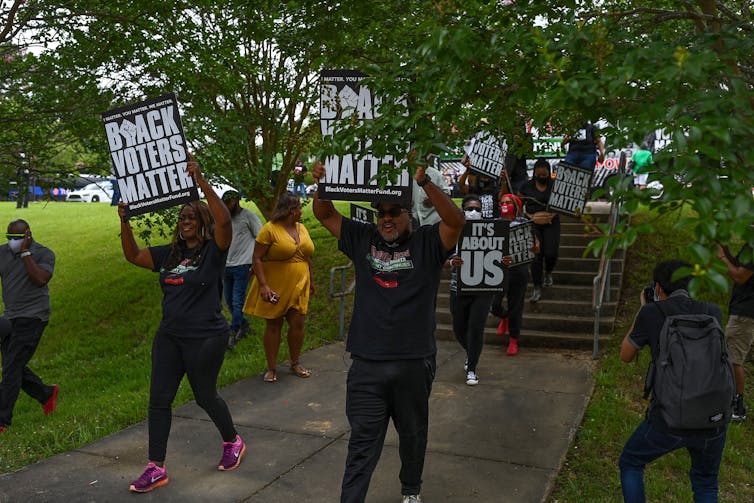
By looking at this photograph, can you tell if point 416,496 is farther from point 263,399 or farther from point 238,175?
point 238,175

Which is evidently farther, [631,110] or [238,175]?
[238,175]

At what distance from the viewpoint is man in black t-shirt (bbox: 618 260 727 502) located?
4.00m

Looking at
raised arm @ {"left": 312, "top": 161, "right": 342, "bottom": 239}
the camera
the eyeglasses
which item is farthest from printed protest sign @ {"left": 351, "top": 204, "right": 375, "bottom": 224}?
the camera

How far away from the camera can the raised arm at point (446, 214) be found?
4.19 m

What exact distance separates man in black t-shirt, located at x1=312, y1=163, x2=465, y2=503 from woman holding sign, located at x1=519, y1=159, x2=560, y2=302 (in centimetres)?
570

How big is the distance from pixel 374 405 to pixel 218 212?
5.46 feet

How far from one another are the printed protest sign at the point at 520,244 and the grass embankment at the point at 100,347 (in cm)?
285

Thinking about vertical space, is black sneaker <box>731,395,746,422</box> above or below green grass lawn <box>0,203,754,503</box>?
above

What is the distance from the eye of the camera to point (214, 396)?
5.31 meters

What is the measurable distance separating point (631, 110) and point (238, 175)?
7.83 m

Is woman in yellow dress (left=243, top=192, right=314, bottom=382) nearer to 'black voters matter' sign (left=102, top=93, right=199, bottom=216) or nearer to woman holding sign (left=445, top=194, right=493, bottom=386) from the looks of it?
woman holding sign (left=445, top=194, right=493, bottom=386)

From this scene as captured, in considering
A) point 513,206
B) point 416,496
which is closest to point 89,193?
point 513,206

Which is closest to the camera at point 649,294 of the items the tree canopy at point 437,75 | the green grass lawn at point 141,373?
the tree canopy at point 437,75

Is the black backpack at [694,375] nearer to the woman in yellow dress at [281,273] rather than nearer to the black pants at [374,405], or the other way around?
the black pants at [374,405]
